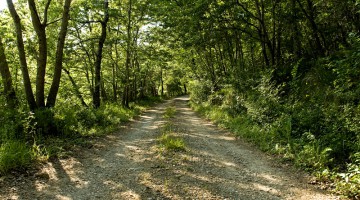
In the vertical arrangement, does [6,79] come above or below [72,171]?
above

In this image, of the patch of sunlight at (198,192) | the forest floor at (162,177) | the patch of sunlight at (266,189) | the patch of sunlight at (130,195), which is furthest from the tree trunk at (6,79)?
the patch of sunlight at (266,189)

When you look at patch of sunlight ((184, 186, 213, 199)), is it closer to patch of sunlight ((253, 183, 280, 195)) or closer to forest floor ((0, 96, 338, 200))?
forest floor ((0, 96, 338, 200))

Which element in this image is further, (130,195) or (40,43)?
(40,43)

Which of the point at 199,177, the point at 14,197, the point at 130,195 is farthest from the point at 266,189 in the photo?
the point at 14,197

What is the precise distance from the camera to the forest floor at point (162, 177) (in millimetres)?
4797

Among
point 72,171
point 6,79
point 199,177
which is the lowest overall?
point 199,177

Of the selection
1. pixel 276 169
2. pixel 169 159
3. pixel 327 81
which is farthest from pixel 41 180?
pixel 327 81

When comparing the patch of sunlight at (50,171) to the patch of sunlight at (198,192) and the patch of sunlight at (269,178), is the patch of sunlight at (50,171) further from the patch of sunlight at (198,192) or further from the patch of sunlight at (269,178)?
the patch of sunlight at (269,178)

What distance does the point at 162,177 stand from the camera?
5535 millimetres

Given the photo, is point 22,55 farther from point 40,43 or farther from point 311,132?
point 311,132

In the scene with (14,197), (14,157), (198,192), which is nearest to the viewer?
(14,197)

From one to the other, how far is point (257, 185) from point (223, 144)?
11.5ft

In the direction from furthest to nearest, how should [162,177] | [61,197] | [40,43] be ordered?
[40,43]
[162,177]
[61,197]

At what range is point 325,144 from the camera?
646cm
